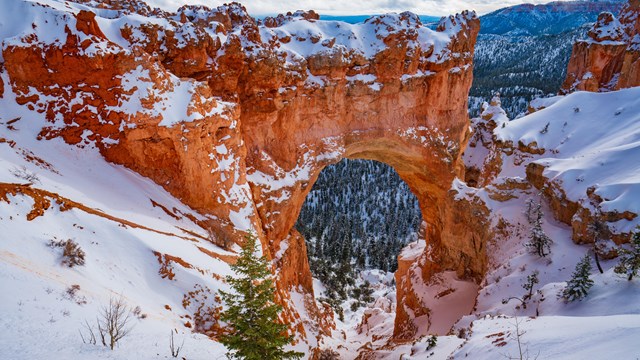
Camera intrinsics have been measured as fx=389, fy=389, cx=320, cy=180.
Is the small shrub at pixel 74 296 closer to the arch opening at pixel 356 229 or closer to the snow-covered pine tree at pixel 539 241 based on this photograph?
the snow-covered pine tree at pixel 539 241

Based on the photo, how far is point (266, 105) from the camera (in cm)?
2675

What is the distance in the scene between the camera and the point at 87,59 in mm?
18531

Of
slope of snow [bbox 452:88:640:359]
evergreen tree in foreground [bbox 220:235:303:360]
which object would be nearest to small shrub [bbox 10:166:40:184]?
evergreen tree in foreground [bbox 220:235:303:360]

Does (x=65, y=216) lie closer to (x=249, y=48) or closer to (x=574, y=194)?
(x=249, y=48)

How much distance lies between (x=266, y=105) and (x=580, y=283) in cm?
2026

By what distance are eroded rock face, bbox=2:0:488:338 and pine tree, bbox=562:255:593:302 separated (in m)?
10.6

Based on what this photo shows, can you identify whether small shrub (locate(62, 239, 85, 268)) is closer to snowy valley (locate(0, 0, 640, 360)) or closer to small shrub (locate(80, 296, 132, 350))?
snowy valley (locate(0, 0, 640, 360))

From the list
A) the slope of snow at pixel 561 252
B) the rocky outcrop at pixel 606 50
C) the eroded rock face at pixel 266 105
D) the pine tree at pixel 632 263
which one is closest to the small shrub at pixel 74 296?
the eroded rock face at pixel 266 105

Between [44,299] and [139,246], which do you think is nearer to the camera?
[44,299]

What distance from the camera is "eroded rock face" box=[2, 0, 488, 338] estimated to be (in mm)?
18812

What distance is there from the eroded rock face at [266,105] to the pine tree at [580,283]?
34.9 ft

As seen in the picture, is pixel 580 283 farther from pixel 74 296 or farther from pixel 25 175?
pixel 25 175

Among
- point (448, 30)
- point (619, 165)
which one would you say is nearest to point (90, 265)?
point (619, 165)

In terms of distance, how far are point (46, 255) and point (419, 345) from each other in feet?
48.6
